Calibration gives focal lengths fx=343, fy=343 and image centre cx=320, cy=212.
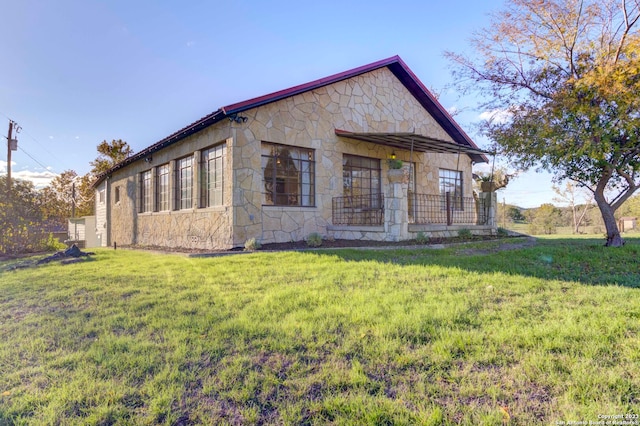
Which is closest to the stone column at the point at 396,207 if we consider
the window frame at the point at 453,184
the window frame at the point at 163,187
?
the window frame at the point at 453,184

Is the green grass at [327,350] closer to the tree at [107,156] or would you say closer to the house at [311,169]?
the house at [311,169]

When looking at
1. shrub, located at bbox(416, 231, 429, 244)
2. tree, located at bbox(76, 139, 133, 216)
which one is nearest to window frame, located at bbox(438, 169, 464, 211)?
shrub, located at bbox(416, 231, 429, 244)

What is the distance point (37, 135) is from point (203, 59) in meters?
18.0

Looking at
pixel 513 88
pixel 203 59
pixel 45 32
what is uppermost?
pixel 45 32

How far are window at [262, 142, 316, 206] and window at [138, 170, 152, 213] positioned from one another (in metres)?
7.01

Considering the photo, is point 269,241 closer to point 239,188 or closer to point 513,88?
point 239,188

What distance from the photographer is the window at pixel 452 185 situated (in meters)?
14.3

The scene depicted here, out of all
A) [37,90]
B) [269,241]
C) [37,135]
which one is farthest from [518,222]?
[37,135]

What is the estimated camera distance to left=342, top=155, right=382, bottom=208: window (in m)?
11.3

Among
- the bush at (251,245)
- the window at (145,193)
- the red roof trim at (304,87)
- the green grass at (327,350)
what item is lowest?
the green grass at (327,350)

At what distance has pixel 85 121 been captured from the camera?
19.4 metres

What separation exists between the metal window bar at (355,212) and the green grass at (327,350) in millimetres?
5610

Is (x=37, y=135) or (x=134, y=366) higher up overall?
(x=37, y=135)

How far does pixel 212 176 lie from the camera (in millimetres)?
10109
